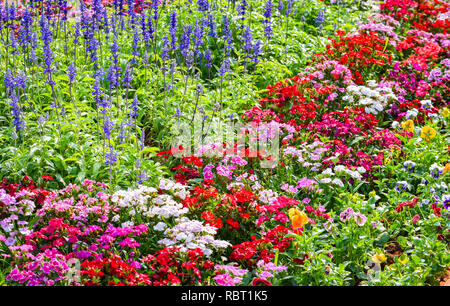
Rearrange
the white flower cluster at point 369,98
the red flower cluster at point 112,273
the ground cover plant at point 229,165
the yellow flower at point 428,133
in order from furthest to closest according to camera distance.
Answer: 1. the white flower cluster at point 369,98
2. the yellow flower at point 428,133
3. the ground cover plant at point 229,165
4. the red flower cluster at point 112,273

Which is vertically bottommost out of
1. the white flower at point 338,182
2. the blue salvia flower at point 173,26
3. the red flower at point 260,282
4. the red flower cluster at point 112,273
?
the red flower at point 260,282

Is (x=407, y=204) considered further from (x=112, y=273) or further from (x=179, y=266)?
(x=112, y=273)

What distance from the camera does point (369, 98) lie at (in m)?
7.02

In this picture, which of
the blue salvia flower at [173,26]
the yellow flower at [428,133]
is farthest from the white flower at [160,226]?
the yellow flower at [428,133]

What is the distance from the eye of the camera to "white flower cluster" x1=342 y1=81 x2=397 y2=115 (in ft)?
22.7

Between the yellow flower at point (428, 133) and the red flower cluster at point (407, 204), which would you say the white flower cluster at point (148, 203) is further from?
the yellow flower at point (428, 133)

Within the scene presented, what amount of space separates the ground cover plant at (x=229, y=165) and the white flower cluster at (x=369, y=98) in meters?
0.02

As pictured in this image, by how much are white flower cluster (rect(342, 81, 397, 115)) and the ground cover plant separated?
2 cm

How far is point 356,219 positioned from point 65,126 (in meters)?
3.12

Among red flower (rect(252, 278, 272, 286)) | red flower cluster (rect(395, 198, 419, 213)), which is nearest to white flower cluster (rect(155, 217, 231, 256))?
red flower (rect(252, 278, 272, 286))

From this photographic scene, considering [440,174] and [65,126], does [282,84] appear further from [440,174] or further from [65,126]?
[65,126]

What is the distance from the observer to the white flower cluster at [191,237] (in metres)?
4.14

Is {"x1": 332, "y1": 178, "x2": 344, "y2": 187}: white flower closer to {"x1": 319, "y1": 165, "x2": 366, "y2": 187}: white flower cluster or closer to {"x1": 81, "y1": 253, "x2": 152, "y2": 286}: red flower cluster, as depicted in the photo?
{"x1": 319, "y1": 165, "x2": 366, "y2": 187}: white flower cluster
